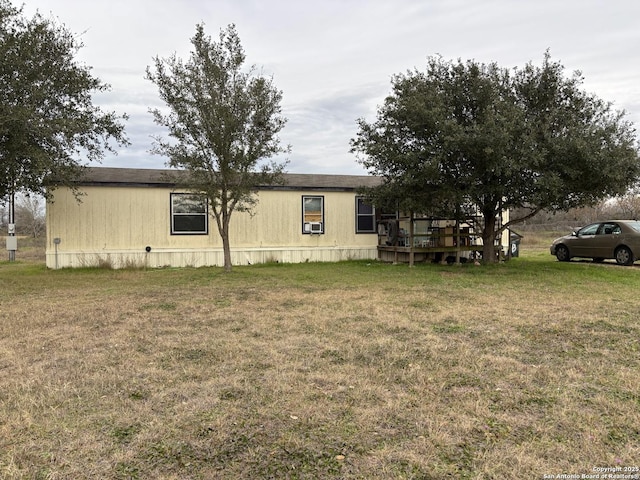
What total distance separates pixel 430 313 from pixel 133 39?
33.5ft

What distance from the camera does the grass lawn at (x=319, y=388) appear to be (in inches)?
87.0

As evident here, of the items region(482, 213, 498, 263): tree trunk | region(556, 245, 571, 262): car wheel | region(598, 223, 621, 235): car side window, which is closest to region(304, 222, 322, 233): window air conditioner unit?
region(482, 213, 498, 263): tree trunk

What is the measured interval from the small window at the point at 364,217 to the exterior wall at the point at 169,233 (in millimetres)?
163

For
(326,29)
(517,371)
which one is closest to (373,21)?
(326,29)

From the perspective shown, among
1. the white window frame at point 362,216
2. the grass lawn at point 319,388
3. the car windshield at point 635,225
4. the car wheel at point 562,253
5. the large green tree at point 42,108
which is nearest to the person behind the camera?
the grass lawn at point 319,388

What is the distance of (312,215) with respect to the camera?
13.6 m

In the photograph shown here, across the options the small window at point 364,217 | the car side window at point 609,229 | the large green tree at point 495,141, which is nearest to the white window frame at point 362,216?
the small window at point 364,217

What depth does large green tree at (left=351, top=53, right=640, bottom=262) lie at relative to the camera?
9.21 m

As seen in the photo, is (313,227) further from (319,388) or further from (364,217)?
(319,388)

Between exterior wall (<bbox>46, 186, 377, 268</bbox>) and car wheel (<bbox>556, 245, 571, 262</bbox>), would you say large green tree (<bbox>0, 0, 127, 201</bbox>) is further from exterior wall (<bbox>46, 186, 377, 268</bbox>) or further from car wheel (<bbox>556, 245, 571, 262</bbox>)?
car wheel (<bbox>556, 245, 571, 262</bbox>)

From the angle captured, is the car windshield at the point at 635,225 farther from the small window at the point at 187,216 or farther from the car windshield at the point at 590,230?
the small window at the point at 187,216

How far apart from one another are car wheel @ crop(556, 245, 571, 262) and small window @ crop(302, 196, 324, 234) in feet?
23.8

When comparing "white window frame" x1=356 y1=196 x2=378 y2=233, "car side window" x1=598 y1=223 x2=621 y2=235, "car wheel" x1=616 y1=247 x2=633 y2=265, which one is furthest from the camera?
"white window frame" x1=356 y1=196 x2=378 y2=233

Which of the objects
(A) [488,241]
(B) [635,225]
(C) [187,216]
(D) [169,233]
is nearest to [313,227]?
(C) [187,216]
